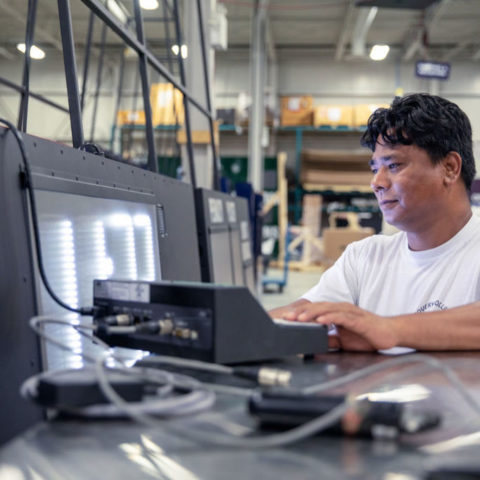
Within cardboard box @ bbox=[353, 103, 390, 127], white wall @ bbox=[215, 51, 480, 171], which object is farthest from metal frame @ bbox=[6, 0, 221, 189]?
white wall @ bbox=[215, 51, 480, 171]

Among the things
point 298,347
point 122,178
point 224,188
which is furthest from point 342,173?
point 298,347

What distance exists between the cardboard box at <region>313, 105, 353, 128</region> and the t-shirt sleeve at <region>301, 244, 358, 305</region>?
992 centimetres

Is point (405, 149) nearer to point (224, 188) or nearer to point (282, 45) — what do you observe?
point (224, 188)

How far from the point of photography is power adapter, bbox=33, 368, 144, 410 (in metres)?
0.61

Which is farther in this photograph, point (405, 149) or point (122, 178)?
point (122, 178)

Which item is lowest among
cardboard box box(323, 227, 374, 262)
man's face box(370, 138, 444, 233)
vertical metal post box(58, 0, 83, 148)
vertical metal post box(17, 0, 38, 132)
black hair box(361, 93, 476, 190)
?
cardboard box box(323, 227, 374, 262)

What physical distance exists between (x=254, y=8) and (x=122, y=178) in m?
8.58

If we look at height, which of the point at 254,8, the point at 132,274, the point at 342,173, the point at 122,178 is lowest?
the point at 132,274

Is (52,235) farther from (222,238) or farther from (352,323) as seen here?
(222,238)

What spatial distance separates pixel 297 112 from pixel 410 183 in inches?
400

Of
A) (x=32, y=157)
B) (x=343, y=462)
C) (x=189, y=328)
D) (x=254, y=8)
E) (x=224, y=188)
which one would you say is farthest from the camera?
(x=254, y=8)

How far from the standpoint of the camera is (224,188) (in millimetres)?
5438

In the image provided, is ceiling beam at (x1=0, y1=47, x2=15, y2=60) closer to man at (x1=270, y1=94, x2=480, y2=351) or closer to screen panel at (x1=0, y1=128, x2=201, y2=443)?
screen panel at (x1=0, y1=128, x2=201, y2=443)

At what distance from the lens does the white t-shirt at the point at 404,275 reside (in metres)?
1.38
